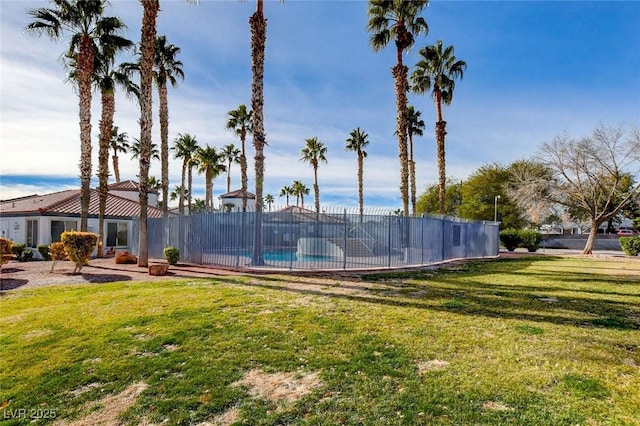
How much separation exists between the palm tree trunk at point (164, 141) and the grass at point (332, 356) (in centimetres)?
1307

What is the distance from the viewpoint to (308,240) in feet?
47.0

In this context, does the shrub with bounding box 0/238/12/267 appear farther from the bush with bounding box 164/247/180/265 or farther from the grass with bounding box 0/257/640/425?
the grass with bounding box 0/257/640/425

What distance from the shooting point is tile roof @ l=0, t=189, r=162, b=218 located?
2145 centimetres

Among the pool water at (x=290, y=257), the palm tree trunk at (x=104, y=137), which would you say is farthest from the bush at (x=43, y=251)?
the pool water at (x=290, y=257)

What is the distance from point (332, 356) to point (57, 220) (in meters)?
23.1

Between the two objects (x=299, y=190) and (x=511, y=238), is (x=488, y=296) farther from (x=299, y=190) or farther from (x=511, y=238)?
(x=299, y=190)

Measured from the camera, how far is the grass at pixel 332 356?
3658 millimetres

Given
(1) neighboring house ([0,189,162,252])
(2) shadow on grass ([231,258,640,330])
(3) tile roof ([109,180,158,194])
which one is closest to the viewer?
(2) shadow on grass ([231,258,640,330])

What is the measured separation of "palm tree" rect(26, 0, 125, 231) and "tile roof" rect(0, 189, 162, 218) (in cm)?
419

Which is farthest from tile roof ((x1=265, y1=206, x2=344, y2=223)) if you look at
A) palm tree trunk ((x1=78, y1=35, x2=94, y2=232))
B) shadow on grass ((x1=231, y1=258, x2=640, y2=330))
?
palm tree trunk ((x1=78, y1=35, x2=94, y2=232))

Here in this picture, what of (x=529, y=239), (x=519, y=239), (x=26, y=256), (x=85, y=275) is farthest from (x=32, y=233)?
(x=529, y=239)

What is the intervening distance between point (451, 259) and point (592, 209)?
52.8ft

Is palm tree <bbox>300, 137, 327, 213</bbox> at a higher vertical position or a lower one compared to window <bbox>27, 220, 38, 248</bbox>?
higher

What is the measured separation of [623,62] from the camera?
17.7 metres
